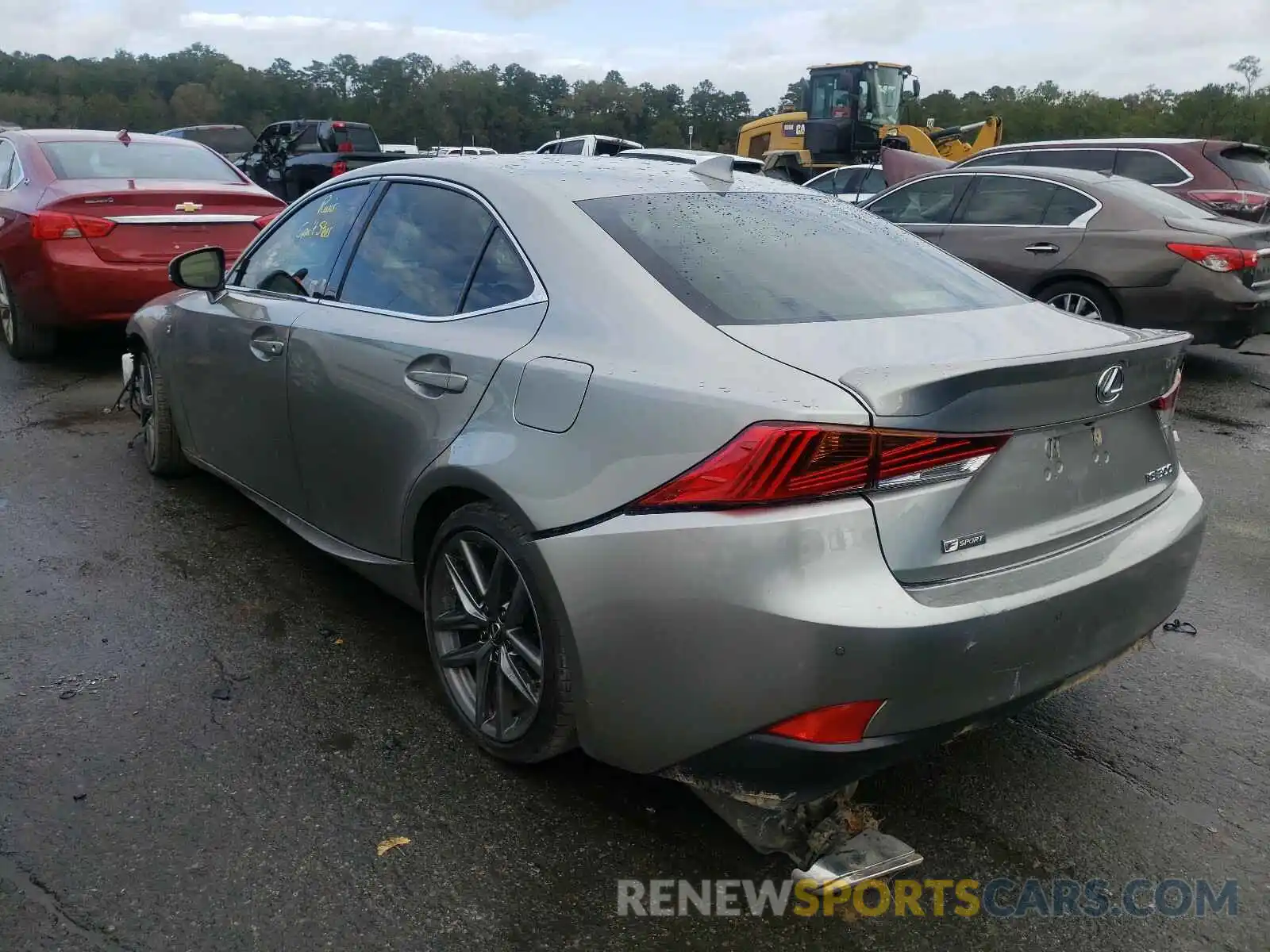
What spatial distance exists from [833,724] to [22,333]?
7170 millimetres

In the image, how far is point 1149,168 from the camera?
9.90m

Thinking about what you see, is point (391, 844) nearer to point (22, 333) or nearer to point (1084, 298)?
point (22, 333)

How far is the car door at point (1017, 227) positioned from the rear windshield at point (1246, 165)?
267cm

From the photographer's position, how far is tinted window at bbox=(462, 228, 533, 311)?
274cm

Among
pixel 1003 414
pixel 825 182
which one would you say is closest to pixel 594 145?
pixel 825 182

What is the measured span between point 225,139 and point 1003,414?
1179 inches

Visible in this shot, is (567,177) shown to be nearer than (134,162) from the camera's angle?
Yes

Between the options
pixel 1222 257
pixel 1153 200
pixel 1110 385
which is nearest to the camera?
pixel 1110 385

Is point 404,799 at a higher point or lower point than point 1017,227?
lower

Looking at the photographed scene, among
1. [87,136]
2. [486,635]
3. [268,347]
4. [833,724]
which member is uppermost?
[87,136]

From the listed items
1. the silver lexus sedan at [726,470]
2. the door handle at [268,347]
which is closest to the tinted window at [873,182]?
the silver lexus sedan at [726,470]

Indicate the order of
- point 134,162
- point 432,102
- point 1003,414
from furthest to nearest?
point 432,102
point 134,162
point 1003,414

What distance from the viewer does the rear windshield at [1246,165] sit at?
30.6 ft

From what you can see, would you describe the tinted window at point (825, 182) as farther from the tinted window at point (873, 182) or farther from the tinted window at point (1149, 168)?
the tinted window at point (1149, 168)
